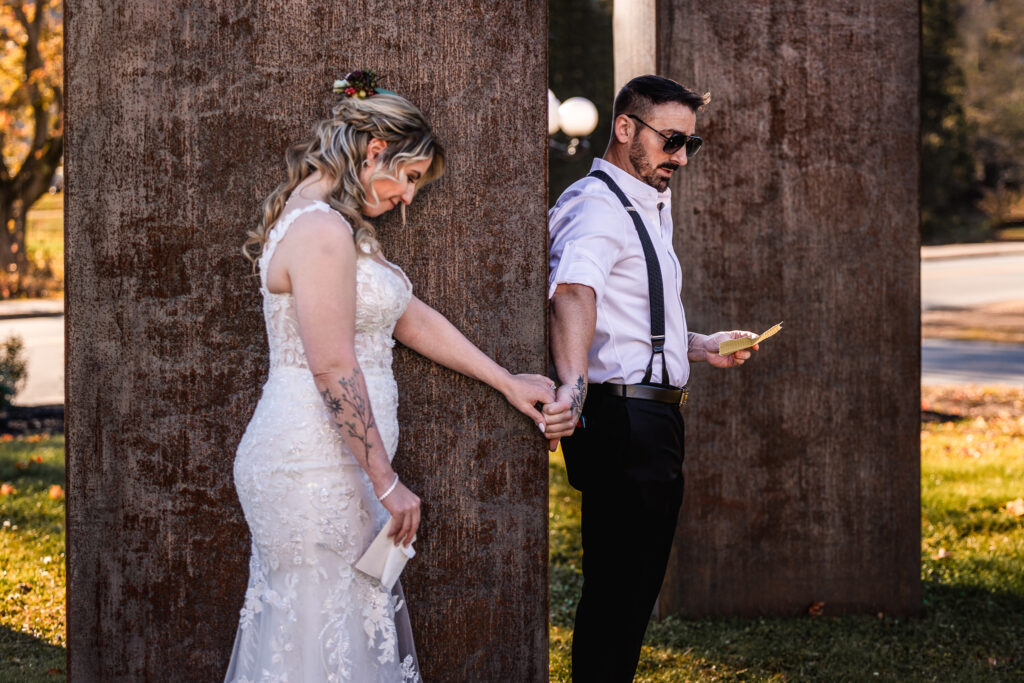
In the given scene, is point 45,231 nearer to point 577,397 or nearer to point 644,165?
point 644,165

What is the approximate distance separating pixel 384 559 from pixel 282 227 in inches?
32.7

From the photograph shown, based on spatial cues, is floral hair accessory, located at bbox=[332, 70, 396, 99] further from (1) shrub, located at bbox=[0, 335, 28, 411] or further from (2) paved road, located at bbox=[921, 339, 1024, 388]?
(2) paved road, located at bbox=[921, 339, 1024, 388]

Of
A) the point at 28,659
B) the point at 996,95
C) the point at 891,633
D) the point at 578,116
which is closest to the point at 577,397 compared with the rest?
the point at 891,633

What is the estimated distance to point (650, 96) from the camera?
321 cm

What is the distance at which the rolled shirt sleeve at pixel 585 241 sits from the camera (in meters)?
2.97

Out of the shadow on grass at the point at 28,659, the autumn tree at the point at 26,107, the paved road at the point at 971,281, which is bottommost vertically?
the shadow on grass at the point at 28,659

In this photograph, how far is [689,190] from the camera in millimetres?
4703

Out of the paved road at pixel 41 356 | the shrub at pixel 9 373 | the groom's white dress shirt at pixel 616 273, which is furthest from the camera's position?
the paved road at pixel 41 356

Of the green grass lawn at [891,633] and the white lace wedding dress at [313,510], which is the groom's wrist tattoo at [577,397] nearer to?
the white lace wedding dress at [313,510]

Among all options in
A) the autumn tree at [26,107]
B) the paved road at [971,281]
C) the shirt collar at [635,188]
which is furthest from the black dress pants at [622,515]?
the paved road at [971,281]

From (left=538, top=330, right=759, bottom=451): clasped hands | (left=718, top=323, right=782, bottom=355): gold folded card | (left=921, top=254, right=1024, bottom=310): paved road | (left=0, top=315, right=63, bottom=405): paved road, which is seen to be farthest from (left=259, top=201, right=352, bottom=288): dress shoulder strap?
(left=921, top=254, right=1024, bottom=310): paved road

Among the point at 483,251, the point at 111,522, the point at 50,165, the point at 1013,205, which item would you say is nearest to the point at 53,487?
the point at 111,522

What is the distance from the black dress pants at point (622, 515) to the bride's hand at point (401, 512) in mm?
795

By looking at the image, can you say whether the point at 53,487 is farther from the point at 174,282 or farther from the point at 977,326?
the point at 977,326
